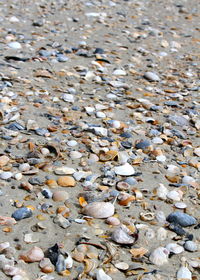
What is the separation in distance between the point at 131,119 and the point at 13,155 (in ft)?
3.98

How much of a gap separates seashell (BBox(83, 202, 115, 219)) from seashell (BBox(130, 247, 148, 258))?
295 mm

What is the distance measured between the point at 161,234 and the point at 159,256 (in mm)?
199

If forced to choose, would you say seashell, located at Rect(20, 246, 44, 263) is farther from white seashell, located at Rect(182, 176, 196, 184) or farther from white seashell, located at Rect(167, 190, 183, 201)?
white seashell, located at Rect(182, 176, 196, 184)

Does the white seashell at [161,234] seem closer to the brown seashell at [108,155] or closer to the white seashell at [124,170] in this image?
the white seashell at [124,170]

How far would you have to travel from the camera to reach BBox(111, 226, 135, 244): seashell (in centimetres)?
256

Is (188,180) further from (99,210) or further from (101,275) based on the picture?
(101,275)

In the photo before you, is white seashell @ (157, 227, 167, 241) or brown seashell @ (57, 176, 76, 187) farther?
brown seashell @ (57, 176, 76, 187)

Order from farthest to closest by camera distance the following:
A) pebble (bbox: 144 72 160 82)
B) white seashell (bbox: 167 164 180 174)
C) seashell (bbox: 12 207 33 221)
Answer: pebble (bbox: 144 72 160 82)
white seashell (bbox: 167 164 180 174)
seashell (bbox: 12 207 33 221)

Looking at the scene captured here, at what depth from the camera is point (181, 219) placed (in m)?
2.76

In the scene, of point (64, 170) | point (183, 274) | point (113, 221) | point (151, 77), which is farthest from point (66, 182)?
point (151, 77)

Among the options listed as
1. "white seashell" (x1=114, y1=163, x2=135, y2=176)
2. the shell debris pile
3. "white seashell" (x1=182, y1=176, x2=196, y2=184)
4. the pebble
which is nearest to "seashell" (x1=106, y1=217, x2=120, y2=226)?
the shell debris pile

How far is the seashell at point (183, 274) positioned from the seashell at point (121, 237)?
1.00 ft

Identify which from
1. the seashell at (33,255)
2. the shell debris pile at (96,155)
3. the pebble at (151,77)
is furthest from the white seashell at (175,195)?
the pebble at (151,77)

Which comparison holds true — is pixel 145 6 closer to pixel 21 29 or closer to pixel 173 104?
pixel 21 29
